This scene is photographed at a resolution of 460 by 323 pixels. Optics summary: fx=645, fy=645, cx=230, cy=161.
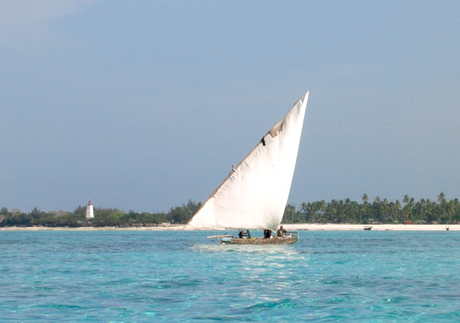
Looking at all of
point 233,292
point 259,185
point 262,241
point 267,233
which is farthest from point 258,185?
point 233,292

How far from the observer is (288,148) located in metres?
45.7

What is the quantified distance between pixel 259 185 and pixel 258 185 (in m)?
0.07

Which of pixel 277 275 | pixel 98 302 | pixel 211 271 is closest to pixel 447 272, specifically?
pixel 277 275

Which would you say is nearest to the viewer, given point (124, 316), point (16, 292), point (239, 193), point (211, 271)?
point (124, 316)

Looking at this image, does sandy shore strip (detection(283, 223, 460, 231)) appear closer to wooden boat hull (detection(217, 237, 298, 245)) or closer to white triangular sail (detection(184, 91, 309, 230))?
wooden boat hull (detection(217, 237, 298, 245))

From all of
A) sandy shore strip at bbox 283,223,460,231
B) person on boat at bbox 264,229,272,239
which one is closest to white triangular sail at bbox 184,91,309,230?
person on boat at bbox 264,229,272,239

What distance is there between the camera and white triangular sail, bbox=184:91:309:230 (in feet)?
146

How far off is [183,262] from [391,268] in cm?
1264

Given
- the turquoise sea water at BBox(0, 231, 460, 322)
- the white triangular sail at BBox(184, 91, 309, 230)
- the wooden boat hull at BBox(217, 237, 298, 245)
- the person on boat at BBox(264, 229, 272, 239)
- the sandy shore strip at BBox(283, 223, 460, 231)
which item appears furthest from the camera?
the sandy shore strip at BBox(283, 223, 460, 231)

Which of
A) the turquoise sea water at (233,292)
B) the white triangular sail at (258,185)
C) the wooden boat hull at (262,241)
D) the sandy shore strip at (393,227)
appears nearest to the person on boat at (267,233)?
the wooden boat hull at (262,241)

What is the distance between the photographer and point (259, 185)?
4503 centimetres

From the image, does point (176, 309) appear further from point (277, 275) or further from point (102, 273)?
point (102, 273)

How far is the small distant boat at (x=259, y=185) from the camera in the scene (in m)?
44.5

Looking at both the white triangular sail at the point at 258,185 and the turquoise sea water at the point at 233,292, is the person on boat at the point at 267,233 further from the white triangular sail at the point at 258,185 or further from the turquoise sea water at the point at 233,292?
the turquoise sea water at the point at 233,292
